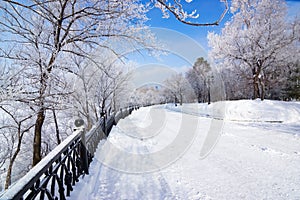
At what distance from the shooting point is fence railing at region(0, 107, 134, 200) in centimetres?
158

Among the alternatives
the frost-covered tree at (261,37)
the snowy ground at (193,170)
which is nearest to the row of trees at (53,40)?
the snowy ground at (193,170)

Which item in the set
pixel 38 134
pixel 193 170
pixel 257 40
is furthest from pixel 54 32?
pixel 257 40

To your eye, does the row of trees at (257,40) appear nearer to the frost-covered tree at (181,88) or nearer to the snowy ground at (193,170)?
the snowy ground at (193,170)

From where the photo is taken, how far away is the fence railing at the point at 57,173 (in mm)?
1582

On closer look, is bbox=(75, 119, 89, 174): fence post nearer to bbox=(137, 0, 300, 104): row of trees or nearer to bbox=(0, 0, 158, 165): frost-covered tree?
bbox=(0, 0, 158, 165): frost-covered tree

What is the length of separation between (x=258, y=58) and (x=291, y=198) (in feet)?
48.8

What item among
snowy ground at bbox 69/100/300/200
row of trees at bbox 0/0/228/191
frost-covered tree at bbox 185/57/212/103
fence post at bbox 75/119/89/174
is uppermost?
frost-covered tree at bbox 185/57/212/103

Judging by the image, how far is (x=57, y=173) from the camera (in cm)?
275

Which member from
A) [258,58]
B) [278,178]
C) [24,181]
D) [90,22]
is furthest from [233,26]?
[24,181]

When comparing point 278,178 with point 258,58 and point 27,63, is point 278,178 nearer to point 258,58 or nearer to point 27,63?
point 27,63

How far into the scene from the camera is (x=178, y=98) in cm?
4981

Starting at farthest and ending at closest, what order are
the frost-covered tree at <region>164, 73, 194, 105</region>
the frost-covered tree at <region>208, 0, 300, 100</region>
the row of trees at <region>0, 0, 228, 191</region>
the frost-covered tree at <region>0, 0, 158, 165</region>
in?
1. the frost-covered tree at <region>164, 73, 194, 105</region>
2. the frost-covered tree at <region>208, 0, 300, 100</region>
3. the frost-covered tree at <region>0, 0, 158, 165</region>
4. the row of trees at <region>0, 0, 228, 191</region>

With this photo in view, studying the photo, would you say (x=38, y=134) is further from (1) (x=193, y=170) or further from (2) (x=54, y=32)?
(1) (x=193, y=170)

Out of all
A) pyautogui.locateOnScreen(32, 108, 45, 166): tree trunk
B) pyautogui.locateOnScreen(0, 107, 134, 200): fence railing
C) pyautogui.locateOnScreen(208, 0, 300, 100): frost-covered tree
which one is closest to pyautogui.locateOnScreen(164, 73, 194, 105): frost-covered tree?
pyautogui.locateOnScreen(208, 0, 300, 100): frost-covered tree
